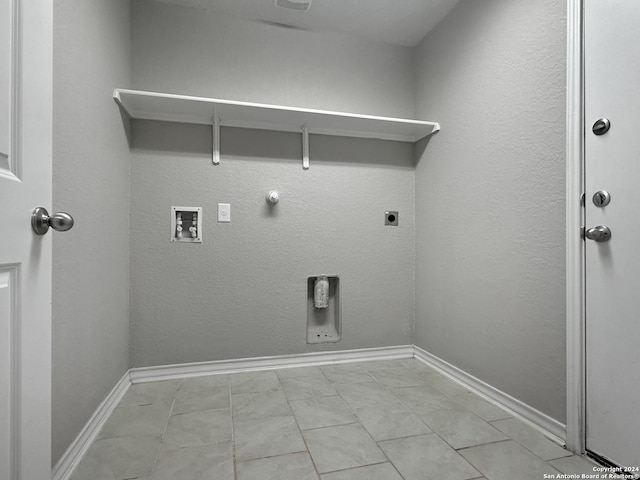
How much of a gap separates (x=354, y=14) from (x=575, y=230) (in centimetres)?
184

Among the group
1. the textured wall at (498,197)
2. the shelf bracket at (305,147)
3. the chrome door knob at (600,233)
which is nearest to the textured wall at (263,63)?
the shelf bracket at (305,147)

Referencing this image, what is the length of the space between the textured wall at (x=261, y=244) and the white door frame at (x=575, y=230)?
47.5 inches

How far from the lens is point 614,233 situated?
1.22 meters

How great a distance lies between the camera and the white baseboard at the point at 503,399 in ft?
4.73

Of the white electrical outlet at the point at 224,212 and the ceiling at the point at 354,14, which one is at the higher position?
the ceiling at the point at 354,14

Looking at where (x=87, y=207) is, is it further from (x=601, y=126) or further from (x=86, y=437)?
(x=601, y=126)

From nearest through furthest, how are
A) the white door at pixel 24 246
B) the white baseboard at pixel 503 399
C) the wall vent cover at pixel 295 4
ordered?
1. the white door at pixel 24 246
2. the white baseboard at pixel 503 399
3. the wall vent cover at pixel 295 4

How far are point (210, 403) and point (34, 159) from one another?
4.80ft

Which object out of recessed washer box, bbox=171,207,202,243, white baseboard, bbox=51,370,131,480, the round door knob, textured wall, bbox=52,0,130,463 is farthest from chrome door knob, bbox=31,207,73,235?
the round door knob

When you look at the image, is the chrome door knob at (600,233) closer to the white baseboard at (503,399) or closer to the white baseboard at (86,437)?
the white baseboard at (503,399)

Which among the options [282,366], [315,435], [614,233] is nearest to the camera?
[614,233]

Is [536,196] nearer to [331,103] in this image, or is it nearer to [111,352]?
[331,103]

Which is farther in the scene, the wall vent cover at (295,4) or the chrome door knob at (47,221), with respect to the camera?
the wall vent cover at (295,4)

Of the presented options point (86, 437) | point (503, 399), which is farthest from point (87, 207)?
point (503, 399)
